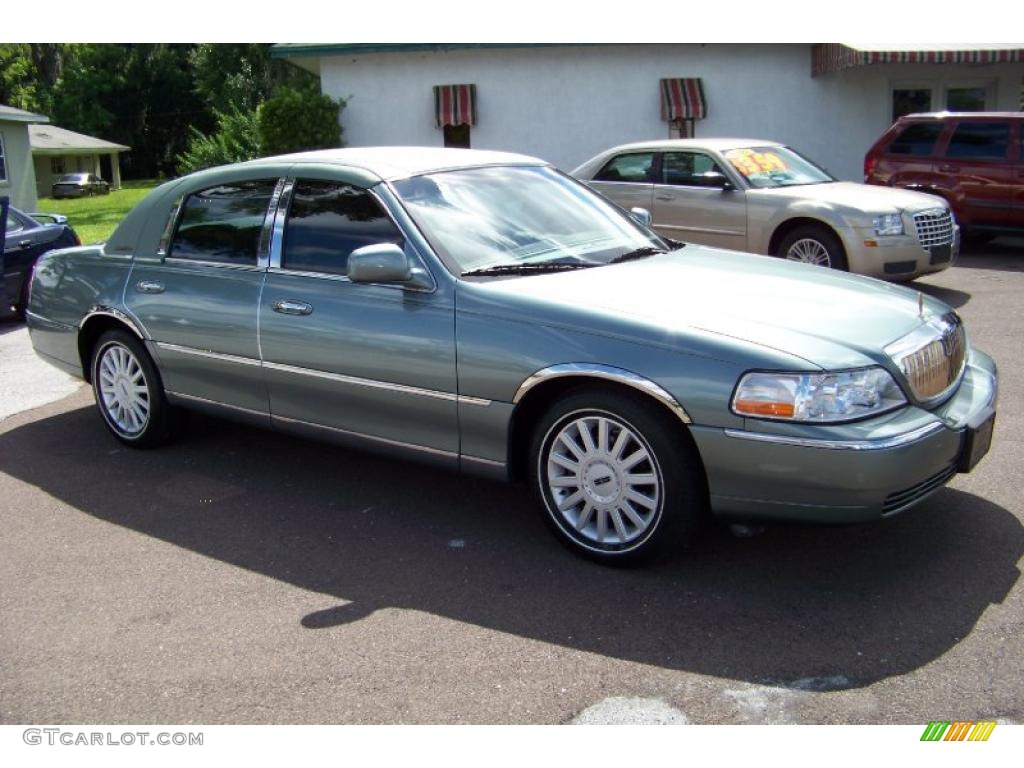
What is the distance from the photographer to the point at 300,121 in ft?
66.5

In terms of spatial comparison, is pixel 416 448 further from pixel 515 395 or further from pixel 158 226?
pixel 158 226

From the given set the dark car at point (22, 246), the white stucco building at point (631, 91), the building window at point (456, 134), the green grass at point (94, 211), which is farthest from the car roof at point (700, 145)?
the green grass at point (94, 211)

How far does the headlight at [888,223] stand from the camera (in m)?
9.80

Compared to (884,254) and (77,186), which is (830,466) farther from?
(77,186)

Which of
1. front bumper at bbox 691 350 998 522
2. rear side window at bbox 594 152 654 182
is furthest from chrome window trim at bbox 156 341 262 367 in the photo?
rear side window at bbox 594 152 654 182

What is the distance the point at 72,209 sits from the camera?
39812 millimetres

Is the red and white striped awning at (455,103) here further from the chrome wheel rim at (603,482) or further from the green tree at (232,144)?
the chrome wheel rim at (603,482)

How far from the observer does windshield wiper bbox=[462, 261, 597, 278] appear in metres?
4.63

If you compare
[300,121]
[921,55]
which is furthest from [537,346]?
[300,121]

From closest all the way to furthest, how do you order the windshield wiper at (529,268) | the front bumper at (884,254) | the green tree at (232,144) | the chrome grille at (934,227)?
the windshield wiper at (529,268) → the front bumper at (884,254) → the chrome grille at (934,227) → the green tree at (232,144)

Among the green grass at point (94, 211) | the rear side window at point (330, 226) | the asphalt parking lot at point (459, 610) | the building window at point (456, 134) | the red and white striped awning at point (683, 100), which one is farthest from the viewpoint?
the green grass at point (94, 211)

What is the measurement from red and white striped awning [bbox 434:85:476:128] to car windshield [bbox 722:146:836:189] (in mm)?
10115
